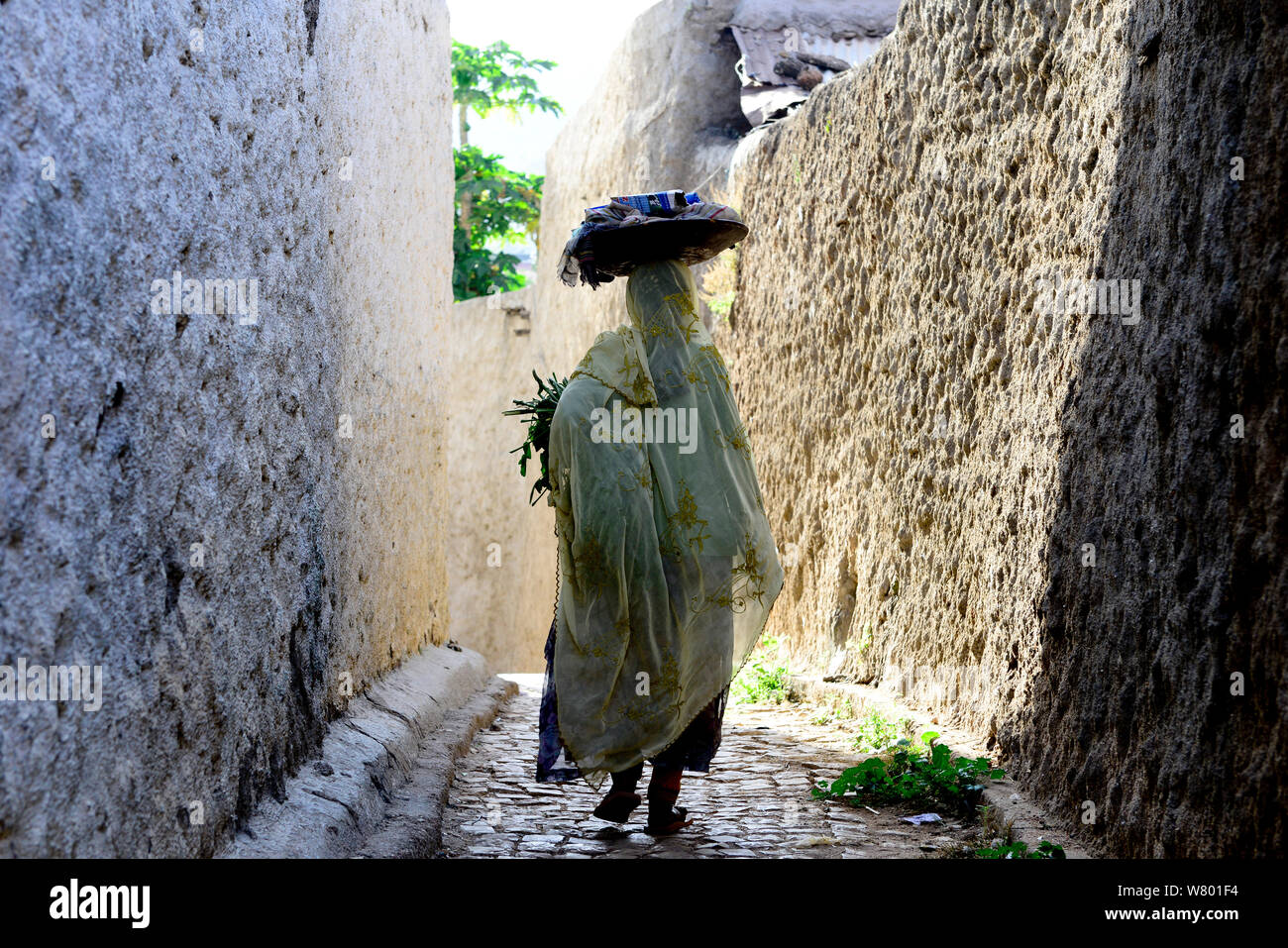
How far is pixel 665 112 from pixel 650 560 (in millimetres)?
7208

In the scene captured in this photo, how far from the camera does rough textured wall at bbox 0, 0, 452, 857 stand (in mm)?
1676

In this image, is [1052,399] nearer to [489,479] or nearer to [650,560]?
[650,560]

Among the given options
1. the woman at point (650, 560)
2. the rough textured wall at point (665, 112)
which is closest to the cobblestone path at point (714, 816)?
the woman at point (650, 560)

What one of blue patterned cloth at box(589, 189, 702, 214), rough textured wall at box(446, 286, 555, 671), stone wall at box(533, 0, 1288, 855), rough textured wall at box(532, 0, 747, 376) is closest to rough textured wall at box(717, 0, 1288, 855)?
stone wall at box(533, 0, 1288, 855)

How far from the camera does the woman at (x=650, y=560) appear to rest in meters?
3.51

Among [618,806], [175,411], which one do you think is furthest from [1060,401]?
[175,411]

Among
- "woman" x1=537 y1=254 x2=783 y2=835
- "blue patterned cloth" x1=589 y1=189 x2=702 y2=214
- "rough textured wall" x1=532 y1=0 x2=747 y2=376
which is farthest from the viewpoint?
"rough textured wall" x1=532 y1=0 x2=747 y2=376

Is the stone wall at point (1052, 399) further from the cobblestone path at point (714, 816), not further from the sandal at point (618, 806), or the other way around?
the sandal at point (618, 806)

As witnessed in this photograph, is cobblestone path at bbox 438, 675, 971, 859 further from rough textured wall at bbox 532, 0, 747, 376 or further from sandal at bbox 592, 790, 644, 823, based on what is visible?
rough textured wall at bbox 532, 0, 747, 376

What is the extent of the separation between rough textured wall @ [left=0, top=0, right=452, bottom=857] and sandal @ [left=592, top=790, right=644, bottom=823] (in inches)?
36.2

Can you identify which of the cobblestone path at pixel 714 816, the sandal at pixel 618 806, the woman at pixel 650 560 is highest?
the woman at pixel 650 560

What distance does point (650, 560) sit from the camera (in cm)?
352
